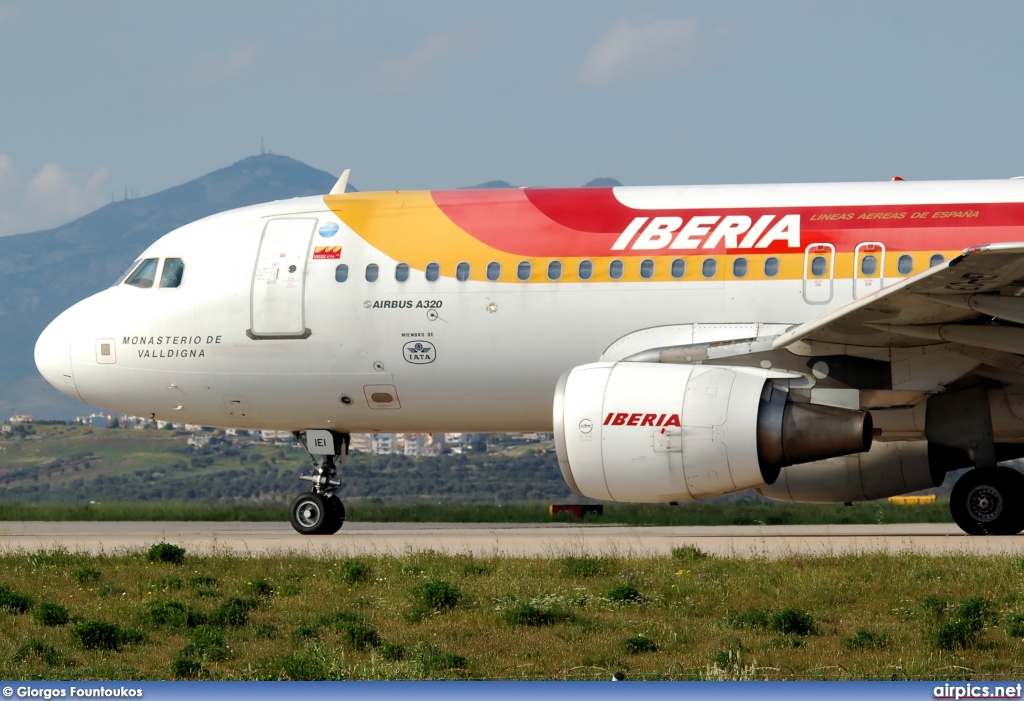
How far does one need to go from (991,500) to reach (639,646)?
24.6 feet

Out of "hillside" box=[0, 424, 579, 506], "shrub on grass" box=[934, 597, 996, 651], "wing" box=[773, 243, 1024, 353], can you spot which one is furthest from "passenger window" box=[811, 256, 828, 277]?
"hillside" box=[0, 424, 579, 506]

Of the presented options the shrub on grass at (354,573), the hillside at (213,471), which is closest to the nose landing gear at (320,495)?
the shrub on grass at (354,573)

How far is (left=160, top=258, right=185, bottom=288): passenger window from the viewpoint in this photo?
18.2 m

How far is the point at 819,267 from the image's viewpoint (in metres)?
15.9

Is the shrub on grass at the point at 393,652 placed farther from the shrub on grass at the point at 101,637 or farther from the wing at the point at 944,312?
the wing at the point at 944,312

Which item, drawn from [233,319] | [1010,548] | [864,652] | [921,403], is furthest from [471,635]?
[233,319]

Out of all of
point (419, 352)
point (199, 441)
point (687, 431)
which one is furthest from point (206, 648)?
point (199, 441)

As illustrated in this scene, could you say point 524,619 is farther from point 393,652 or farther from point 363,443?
point 363,443

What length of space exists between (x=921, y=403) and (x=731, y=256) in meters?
2.64

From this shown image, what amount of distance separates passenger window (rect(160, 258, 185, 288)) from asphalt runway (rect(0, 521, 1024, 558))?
3.25 m

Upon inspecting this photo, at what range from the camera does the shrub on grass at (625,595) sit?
10.7 m

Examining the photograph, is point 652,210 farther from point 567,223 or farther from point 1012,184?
point 1012,184

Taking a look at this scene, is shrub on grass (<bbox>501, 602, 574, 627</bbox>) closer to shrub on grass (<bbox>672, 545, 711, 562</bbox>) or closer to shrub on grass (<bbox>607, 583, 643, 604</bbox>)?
shrub on grass (<bbox>607, 583, 643, 604</bbox>)

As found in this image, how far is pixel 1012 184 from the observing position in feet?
53.0
